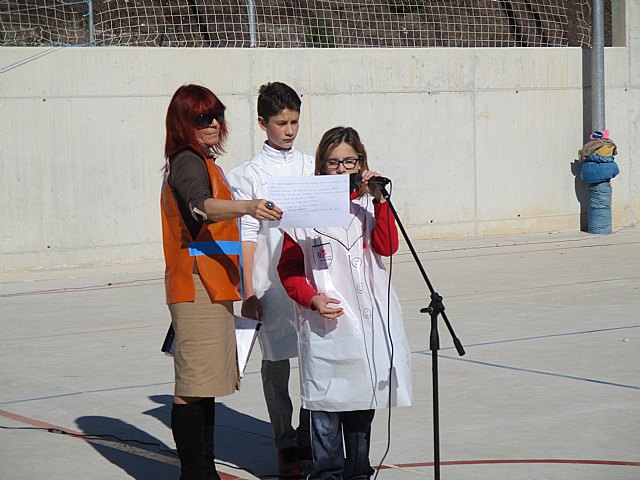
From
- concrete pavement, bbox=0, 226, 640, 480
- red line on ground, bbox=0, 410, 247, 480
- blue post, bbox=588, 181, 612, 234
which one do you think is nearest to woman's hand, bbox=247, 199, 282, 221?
concrete pavement, bbox=0, 226, 640, 480

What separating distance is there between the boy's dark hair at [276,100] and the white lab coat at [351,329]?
2.51 ft

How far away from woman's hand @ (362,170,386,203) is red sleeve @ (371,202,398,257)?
0.13ft

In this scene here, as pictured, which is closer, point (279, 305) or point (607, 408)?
point (279, 305)

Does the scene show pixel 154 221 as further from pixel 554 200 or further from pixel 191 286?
pixel 191 286

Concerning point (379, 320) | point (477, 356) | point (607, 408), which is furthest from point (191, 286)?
point (477, 356)

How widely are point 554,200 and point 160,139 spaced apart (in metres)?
6.34

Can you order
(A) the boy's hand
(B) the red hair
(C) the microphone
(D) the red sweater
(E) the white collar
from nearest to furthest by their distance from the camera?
(C) the microphone → (D) the red sweater → (B) the red hair → (A) the boy's hand → (E) the white collar

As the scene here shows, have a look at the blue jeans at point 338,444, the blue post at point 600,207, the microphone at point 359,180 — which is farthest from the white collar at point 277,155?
the blue post at point 600,207

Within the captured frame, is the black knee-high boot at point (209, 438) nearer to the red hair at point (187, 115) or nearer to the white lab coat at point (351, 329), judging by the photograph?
the white lab coat at point (351, 329)

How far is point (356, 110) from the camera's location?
16.2 metres

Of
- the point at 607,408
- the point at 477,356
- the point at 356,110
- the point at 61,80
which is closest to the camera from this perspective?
the point at 607,408

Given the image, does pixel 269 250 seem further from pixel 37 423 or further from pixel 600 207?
pixel 600 207

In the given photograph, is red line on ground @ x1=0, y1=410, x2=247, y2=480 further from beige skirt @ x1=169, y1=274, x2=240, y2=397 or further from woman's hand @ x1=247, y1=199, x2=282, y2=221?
woman's hand @ x1=247, y1=199, x2=282, y2=221

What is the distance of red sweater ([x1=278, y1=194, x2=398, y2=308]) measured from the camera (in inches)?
205
